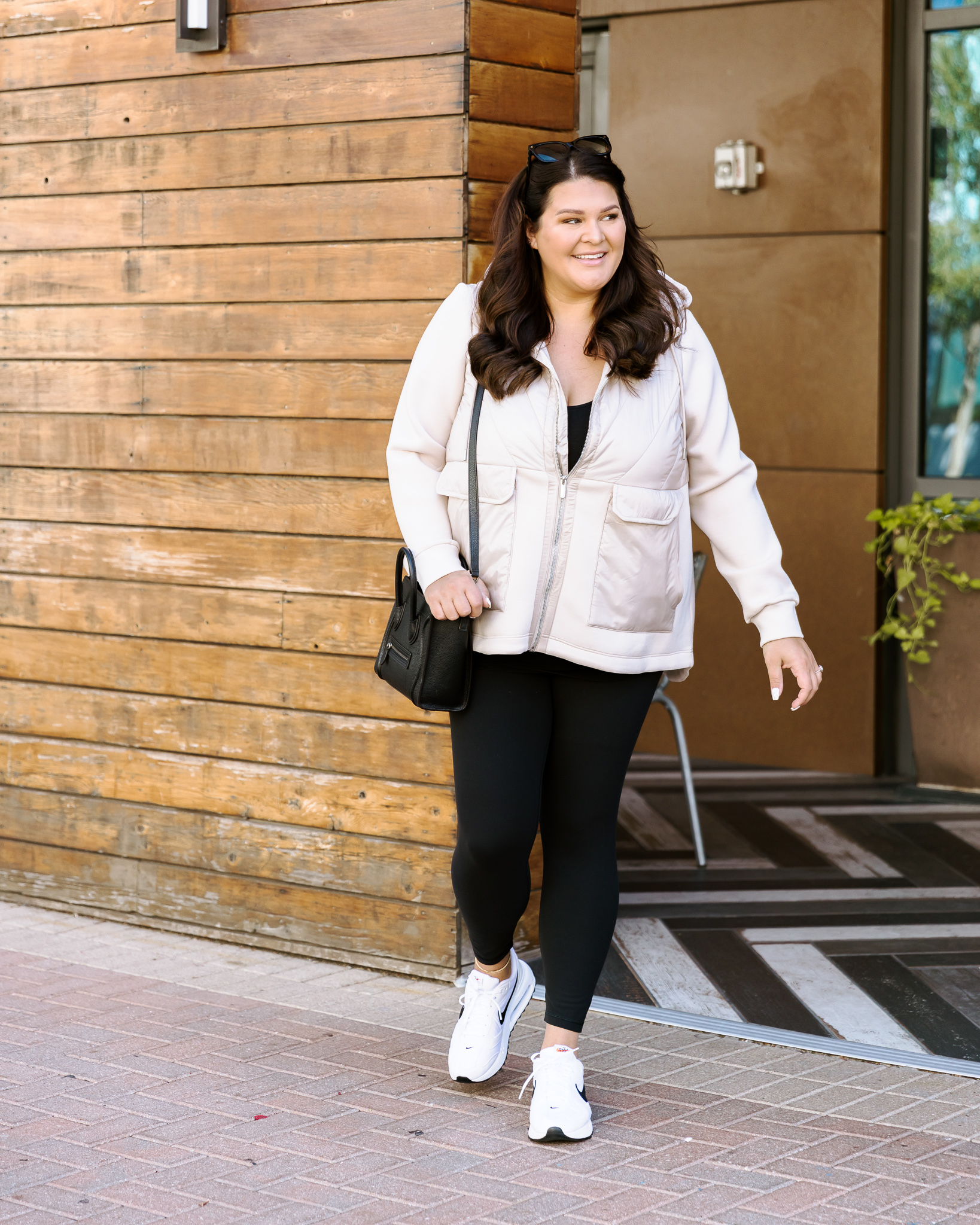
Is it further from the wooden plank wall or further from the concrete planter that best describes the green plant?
the wooden plank wall

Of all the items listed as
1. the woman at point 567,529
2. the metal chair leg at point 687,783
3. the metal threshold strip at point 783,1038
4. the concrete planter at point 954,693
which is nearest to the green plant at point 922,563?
the concrete planter at point 954,693

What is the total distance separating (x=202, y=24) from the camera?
13.8 ft

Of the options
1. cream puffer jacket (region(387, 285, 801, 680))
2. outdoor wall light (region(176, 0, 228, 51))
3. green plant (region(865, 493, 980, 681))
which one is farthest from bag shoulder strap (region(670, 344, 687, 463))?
green plant (region(865, 493, 980, 681))

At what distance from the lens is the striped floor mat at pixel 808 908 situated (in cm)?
387

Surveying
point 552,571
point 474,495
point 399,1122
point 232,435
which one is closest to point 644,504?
point 552,571

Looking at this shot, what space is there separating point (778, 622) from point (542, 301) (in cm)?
76

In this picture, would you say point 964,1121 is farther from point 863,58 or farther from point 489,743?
point 863,58

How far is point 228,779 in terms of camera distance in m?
4.41

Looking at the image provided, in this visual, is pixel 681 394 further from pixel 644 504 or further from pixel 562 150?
pixel 562 150

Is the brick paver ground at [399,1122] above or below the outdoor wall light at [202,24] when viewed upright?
below

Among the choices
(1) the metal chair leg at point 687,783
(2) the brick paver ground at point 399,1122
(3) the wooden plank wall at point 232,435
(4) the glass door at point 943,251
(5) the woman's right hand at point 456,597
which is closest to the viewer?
(2) the brick paver ground at point 399,1122

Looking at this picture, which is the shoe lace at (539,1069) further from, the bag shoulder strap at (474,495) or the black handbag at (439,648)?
the bag shoulder strap at (474,495)

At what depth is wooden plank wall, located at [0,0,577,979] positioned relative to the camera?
4.03 metres

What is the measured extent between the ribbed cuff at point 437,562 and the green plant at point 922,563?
3600 millimetres
